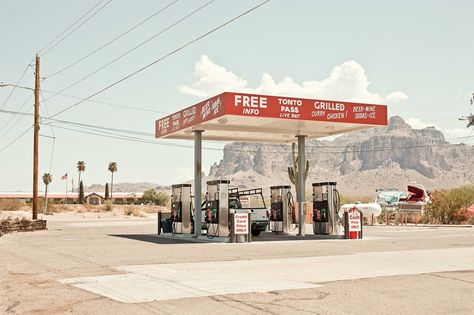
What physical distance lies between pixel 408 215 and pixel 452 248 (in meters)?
23.8

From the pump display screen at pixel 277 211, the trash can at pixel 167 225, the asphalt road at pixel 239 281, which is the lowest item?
the asphalt road at pixel 239 281

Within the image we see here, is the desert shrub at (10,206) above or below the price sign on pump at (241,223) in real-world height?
above

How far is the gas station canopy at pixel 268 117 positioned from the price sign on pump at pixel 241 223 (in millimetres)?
3978

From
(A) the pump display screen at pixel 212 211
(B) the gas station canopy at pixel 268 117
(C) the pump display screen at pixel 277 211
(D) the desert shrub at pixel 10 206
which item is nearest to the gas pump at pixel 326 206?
(C) the pump display screen at pixel 277 211

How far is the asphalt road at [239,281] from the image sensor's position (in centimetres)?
925

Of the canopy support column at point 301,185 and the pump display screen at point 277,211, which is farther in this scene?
the pump display screen at point 277,211

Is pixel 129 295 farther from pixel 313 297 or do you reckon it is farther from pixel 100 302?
pixel 313 297

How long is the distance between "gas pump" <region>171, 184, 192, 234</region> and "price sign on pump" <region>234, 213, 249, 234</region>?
4165mm

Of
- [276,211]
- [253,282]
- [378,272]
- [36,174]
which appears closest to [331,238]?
[276,211]

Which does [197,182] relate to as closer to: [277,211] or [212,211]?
[212,211]

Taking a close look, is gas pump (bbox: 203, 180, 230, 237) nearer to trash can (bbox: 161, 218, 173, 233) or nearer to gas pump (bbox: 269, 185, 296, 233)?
trash can (bbox: 161, 218, 173, 233)

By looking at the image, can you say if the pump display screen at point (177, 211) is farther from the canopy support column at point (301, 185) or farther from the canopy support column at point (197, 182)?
the canopy support column at point (301, 185)

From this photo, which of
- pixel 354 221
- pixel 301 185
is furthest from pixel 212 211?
pixel 354 221

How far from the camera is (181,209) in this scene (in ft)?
96.1
